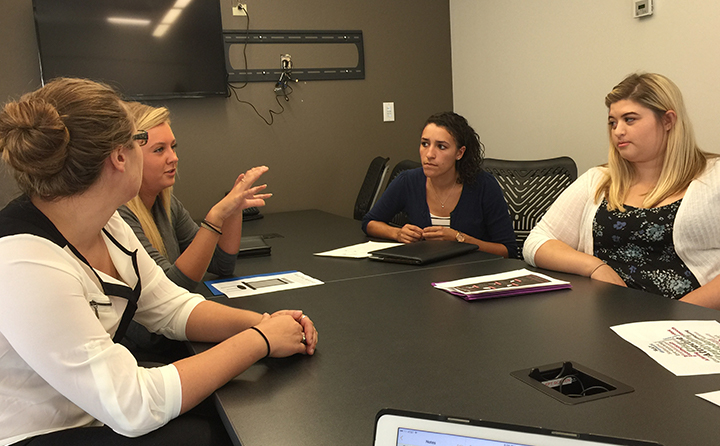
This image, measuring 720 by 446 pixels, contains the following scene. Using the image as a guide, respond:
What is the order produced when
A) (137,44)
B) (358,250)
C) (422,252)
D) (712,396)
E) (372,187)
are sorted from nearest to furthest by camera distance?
(712,396)
(422,252)
(358,250)
(137,44)
(372,187)

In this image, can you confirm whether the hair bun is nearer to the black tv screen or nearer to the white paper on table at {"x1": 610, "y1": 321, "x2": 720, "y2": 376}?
the white paper on table at {"x1": 610, "y1": 321, "x2": 720, "y2": 376}

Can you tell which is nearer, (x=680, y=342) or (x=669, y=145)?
(x=680, y=342)

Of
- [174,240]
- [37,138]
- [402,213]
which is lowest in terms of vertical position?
[402,213]

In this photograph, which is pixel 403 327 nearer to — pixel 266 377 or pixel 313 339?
pixel 313 339

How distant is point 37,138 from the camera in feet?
3.46

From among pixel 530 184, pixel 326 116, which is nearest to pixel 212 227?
pixel 530 184

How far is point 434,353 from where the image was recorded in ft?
3.96

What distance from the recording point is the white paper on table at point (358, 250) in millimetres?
2229

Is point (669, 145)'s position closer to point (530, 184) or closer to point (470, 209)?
point (470, 209)

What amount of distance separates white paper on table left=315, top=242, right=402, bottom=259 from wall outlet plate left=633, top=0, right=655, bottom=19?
161cm

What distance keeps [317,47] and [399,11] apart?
2.13ft

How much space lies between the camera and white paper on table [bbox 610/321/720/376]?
42.1 inches

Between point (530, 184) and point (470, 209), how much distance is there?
0.62 meters

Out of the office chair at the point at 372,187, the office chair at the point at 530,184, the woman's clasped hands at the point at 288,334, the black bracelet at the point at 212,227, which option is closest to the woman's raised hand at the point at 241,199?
the black bracelet at the point at 212,227
